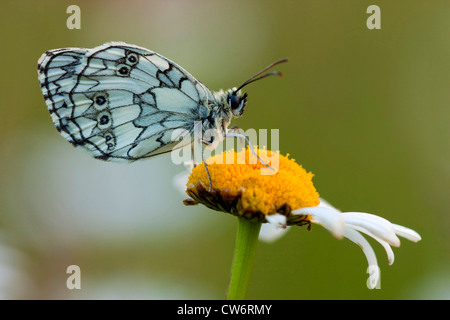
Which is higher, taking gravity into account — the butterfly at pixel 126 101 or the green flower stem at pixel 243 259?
the butterfly at pixel 126 101

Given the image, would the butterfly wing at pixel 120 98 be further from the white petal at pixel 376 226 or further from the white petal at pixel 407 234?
the white petal at pixel 407 234

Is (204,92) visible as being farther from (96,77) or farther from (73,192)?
(73,192)

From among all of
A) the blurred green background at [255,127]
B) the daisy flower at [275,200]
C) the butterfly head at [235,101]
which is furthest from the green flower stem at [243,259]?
the blurred green background at [255,127]

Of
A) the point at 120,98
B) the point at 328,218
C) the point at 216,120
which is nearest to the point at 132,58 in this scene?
the point at 120,98

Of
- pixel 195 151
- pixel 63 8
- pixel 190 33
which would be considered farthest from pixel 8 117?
pixel 195 151

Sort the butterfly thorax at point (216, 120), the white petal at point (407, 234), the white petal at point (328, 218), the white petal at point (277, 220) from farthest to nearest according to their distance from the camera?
the butterfly thorax at point (216, 120)
the white petal at point (407, 234)
the white petal at point (277, 220)
the white petal at point (328, 218)

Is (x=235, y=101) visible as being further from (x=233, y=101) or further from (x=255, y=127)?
(x=255, y=127)

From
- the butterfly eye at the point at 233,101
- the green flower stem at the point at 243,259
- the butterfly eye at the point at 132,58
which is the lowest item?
the green flower stem at the point at 243,259
